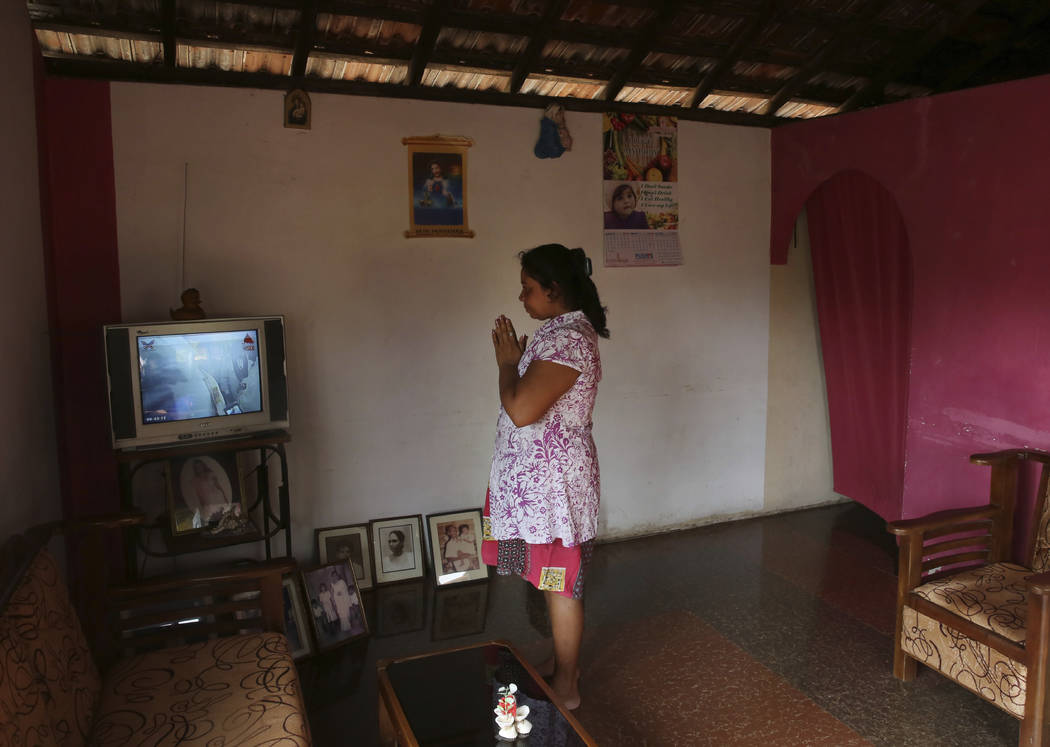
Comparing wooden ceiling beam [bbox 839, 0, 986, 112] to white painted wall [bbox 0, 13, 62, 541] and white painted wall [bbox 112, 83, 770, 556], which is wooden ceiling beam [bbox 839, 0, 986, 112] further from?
white painted wall [bbox 0, 13, 62, 541]

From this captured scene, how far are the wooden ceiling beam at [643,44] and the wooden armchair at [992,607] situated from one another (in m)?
2.26

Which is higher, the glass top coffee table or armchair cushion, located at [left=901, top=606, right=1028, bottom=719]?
the glass top coffee table

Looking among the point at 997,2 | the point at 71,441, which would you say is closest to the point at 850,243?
the point at 997,2

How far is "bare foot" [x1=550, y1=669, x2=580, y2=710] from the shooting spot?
8.11 feet

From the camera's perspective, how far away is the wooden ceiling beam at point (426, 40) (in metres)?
3.04

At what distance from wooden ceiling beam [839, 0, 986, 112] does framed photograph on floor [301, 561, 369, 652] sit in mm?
3629

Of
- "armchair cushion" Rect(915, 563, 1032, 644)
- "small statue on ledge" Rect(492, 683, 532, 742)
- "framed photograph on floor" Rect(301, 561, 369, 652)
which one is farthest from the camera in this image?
"framed photograph on floor" Rect(301, 561, 369, 652)

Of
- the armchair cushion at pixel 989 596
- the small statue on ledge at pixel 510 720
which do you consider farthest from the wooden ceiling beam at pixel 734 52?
the small statue on ledge at pixel 510 720

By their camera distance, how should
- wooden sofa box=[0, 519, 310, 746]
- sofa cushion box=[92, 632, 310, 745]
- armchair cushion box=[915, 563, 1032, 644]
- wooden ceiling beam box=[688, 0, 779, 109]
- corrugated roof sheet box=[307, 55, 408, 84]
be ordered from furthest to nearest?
1. wooden ceiling beam box=[688, 0, 779, 109]
2. corrugated roof sheet box=[307, 55, 408, 84]
3. armchair cushion box=[915, 563, 1032, 644]
4. sofa cushion box=[92, 632, 310, 745]
5. wooden sofa box=[0, 519, 310, 746]

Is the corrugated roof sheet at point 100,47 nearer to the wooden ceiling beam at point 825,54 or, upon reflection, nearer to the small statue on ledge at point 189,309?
the small statue on ledge at point 189,309

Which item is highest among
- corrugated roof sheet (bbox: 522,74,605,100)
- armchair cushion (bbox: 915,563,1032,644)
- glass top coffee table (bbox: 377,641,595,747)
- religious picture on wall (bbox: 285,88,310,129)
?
corrugated roof sheet (bbox: 522,74,605,100)

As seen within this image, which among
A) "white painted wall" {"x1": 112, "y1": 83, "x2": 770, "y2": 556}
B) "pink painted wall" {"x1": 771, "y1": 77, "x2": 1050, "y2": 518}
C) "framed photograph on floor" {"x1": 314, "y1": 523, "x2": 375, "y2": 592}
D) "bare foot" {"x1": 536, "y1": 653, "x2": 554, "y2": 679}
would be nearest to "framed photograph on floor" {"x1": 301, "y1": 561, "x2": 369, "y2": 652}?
"framed photograph on floor" {"x1": 314, "y1": 523, "x2": 375, "y2": 592}

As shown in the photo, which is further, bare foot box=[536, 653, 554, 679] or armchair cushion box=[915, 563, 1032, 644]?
bare foot box=[536, 653, 554, 679]

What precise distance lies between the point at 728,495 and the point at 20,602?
11.8ft
